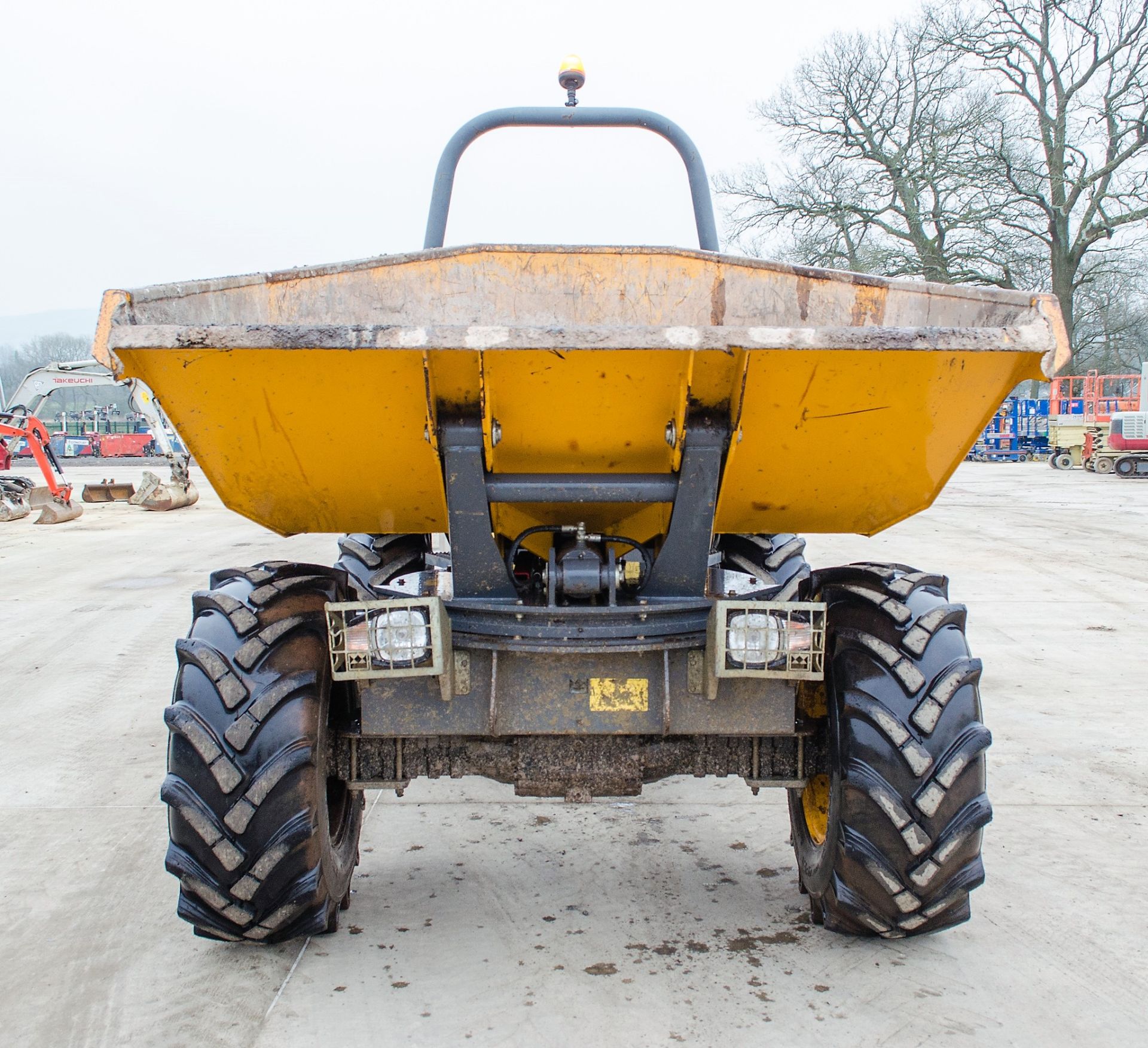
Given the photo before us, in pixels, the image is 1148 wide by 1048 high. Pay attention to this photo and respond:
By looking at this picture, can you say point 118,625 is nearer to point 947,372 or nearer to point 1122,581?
point 947,372

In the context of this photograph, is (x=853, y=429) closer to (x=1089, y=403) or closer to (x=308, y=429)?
(x=308, y=429)

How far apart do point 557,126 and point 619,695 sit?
104 inches

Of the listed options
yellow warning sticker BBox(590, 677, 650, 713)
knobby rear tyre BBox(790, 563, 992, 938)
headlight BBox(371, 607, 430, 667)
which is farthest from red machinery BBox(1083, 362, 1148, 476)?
headlight BBox(371, 607, 430, 667)

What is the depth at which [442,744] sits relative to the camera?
9.60 feet

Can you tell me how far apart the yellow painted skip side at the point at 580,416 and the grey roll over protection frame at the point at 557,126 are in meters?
→ 1.57

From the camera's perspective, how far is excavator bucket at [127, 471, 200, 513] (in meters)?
17.9

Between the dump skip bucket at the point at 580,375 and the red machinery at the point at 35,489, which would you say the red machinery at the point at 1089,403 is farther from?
the dump skip bucket at the point at 580,375

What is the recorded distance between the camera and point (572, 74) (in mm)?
4043

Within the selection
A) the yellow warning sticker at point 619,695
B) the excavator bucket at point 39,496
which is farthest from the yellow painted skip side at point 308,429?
the excavator bucket at point 39,496

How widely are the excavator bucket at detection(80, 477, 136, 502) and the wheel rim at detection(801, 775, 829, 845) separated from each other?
18.6 m

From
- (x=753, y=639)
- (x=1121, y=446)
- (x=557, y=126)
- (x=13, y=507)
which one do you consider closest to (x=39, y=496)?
(x=13, y=507)

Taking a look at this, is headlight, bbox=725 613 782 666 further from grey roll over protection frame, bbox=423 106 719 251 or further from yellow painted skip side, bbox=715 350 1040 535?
grey roll over protection frame, bbox=423 106 719 251

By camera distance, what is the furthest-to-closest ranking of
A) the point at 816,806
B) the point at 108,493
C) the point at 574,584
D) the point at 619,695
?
the point at 108,493 < the point at 816,806 < the point at 574,584 < the point at 619,695

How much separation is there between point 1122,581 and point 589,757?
7994 millimetres
